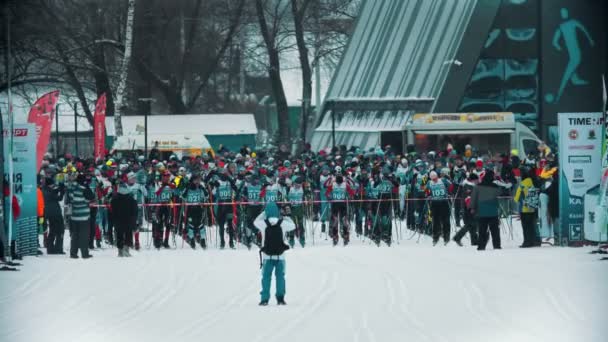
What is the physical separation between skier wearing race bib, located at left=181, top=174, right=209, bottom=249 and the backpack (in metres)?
6.74

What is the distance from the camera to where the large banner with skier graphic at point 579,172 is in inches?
1001

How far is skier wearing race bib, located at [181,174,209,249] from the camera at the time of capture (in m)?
28.2

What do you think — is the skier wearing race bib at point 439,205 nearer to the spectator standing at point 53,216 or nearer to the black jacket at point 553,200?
the black jacket at point 553,200

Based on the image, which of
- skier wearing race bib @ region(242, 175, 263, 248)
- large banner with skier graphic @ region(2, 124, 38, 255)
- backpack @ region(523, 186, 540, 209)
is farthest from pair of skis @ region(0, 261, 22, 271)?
backpack @ region(523, 186, 540, 209)

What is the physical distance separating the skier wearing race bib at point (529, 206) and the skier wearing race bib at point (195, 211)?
21.7 ft

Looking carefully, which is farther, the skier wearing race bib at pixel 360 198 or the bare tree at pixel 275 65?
the bare tree at pixel 275 65

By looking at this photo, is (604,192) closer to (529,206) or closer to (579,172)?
(579,172)

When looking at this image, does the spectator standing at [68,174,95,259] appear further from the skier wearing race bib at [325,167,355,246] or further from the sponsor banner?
the sponsor banner

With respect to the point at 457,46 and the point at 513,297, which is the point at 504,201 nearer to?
the point at 513,297

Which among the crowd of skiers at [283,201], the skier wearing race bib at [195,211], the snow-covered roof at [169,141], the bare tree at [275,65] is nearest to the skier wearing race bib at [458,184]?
the crowd of skiers at [283,201]

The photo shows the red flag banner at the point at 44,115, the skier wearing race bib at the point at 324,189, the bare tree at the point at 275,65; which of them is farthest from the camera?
the bare tree at the point at 275,65

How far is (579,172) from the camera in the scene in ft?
85.1

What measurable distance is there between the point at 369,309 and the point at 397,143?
112 feet

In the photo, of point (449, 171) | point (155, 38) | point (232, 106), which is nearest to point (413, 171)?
point (449, 171)
